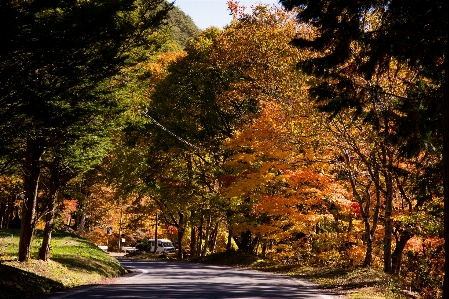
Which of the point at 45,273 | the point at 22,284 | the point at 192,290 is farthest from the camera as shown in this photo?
the point at 192,290

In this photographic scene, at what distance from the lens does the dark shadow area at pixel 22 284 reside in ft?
34.7

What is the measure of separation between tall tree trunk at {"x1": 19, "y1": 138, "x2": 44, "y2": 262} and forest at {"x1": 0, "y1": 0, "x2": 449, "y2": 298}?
0.04m

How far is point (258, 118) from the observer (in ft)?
77.9

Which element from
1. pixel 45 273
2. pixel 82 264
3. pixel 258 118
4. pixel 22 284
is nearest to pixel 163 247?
pixel 258 118

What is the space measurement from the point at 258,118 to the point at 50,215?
10428mm

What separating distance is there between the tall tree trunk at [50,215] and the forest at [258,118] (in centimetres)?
7

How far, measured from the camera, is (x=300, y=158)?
79.5 ft

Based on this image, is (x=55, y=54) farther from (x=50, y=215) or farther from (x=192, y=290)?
(x=50, y=215)

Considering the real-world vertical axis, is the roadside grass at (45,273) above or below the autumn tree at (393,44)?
below

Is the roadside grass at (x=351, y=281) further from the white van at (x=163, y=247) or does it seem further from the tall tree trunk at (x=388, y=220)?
the white van at (x=163, y=247)

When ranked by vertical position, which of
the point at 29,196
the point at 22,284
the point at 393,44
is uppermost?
the point at 393,44

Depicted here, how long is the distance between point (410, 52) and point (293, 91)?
8702mm

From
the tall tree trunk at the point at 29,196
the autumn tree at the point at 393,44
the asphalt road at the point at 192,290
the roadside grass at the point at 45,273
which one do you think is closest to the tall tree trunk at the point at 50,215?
the roadside grass at the point at 45,273

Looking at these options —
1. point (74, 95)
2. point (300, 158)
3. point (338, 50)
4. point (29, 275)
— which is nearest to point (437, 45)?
point (338, 50)
